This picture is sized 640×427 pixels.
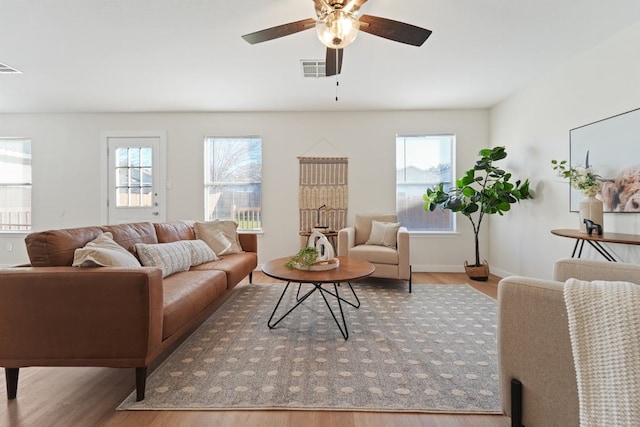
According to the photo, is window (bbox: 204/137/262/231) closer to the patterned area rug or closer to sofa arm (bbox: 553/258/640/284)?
the patterned area rug

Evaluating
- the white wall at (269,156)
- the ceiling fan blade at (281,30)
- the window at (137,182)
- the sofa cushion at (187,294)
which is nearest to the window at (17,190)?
the white wall at (269,156)

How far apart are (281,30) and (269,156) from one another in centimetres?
279

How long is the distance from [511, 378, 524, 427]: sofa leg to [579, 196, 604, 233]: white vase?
2201 mm

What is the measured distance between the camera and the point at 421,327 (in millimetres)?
2393

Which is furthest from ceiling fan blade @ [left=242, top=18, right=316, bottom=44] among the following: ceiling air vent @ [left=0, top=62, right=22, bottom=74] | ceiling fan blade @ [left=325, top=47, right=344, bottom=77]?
ceiling air vent @ [left=0, top=62, right=22, bottom=74]

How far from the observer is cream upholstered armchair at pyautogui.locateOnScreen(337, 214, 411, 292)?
3.43 meters

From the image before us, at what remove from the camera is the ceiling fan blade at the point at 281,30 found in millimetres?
1837

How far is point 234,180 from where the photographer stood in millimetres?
4684

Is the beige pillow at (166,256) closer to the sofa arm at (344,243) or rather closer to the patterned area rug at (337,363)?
the patterned area rug at (337,363)

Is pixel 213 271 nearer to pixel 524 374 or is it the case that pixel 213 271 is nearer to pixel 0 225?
pixel 524 374

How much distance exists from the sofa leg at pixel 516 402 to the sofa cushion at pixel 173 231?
287 centimetres

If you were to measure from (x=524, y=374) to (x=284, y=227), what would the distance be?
12.5 ft

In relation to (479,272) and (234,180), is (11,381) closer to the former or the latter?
(234,180)

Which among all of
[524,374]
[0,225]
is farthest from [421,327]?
[0,225]
